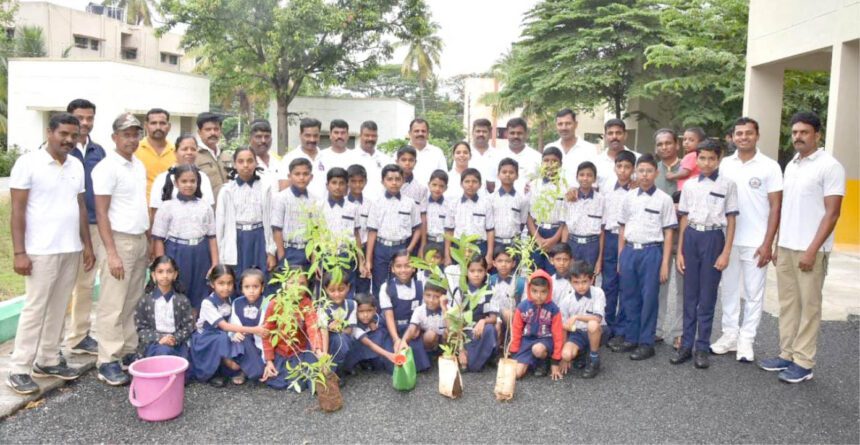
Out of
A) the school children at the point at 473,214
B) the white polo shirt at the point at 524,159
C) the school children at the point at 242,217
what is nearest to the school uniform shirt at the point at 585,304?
the school children at the point at 473,214

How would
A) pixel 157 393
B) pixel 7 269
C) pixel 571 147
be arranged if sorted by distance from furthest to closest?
pixel 7 269, pixel 571 147, pixel 157 393

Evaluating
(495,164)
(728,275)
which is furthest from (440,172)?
(728,275)

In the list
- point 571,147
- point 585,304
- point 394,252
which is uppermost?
point 571,147

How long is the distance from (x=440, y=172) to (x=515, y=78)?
52.0 ft

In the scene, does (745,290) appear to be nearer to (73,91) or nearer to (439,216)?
(439,216)

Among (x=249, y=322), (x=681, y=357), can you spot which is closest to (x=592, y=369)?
(x=681, y=357)

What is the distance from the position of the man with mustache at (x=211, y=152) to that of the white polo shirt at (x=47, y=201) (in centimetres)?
144

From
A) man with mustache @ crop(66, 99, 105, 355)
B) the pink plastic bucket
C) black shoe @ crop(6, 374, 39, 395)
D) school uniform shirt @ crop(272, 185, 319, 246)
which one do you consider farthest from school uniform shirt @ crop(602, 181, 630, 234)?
black shoe @ crop(6, 374, 39, 395)

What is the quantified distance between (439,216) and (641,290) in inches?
71.5

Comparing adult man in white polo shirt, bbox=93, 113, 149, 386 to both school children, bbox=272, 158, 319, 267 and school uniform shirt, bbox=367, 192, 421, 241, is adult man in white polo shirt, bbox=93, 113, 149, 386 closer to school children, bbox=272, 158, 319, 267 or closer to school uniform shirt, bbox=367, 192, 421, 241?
school children, bbox=272, 158, 319, 267

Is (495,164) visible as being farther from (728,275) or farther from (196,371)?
(196,371)

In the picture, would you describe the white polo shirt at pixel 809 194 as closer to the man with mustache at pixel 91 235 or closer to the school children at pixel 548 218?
the school children at pixel 548 218

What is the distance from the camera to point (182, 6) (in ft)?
64.9

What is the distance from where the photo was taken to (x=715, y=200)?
509cm
